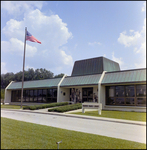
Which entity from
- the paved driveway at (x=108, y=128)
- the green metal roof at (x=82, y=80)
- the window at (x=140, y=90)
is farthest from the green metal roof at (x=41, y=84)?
the paved driveway at (x=108, y=128)

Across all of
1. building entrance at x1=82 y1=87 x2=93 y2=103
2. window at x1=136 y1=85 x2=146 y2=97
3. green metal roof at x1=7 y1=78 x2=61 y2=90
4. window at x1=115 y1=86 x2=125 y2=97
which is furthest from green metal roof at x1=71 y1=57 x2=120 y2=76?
window at x1=136 y1=85 x2=146 y2=97

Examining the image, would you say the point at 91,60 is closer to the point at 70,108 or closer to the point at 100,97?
the point at 100,97

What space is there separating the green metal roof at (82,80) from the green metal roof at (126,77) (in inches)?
47.3

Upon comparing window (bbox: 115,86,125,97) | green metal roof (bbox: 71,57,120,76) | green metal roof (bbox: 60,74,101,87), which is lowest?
window (bbox: 115,86,125,97)

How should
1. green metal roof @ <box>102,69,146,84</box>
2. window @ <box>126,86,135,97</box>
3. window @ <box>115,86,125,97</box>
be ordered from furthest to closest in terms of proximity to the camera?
window @ <box>115,86,125,97</box> → window @ <box>126,86,135,97</box> → green metal roof @ <box>102,69,146,84</box>

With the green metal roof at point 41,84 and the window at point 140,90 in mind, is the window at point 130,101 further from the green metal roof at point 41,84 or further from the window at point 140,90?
the green metal roof at point 41,84

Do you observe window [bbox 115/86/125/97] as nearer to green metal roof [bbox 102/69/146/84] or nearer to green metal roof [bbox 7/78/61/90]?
green metal roof [bbox 102/69/146/84]

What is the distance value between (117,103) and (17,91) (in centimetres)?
2036

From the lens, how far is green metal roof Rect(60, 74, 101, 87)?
21.2 m

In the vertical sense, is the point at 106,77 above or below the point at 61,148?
above

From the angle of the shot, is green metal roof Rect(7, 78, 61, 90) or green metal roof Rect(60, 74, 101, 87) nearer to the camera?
green metal roof Rect(60, 74, 101, 87)

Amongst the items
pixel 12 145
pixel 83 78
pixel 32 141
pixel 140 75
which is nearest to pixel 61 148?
pixel 32 141

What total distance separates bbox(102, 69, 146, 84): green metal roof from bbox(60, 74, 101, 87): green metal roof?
3.94 feet

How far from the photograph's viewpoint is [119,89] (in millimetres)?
20000
